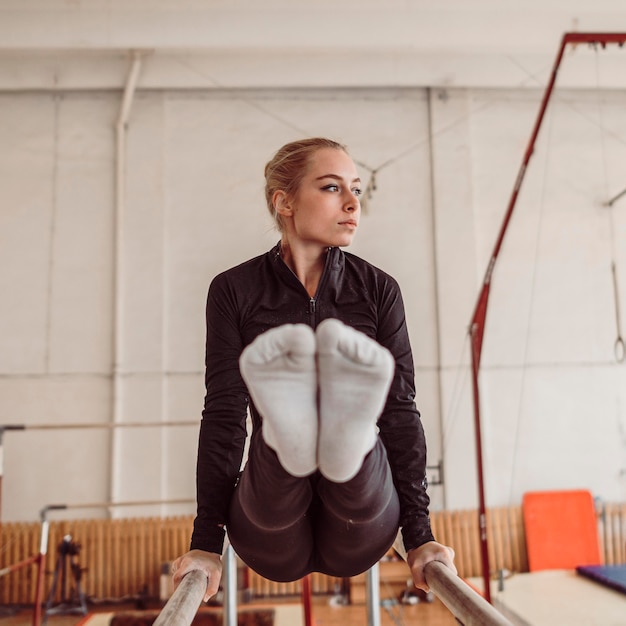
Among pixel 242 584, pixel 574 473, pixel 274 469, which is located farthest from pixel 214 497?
pixel 574 473

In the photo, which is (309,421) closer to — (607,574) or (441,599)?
Result: (441,599)

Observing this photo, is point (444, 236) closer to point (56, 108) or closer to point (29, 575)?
point (56, 108)

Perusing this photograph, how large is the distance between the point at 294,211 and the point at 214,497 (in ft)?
2.22

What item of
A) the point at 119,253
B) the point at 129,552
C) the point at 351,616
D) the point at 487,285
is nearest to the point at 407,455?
the point at 487,285

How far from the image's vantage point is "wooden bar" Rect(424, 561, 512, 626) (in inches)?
34.8

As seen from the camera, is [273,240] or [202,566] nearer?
[202,566]

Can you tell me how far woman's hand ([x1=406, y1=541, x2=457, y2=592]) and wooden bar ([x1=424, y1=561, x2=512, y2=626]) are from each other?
2 cm

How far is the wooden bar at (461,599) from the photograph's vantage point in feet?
2.90

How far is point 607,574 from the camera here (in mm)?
4543

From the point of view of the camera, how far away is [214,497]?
4.21 feet

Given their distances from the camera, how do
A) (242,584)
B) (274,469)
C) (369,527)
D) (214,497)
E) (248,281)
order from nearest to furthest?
(274,469), (369,527), (214,497), (248,281), (242,584)

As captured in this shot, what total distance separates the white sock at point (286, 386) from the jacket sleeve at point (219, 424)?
1.30ft

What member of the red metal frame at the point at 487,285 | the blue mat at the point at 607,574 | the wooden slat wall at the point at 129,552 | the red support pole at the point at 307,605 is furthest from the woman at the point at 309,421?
the wooden slat wall at the point at 129,552

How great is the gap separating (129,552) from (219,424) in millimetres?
4325
